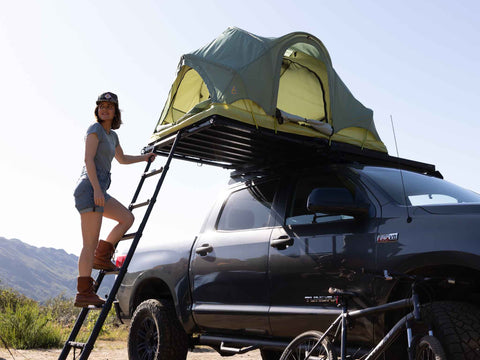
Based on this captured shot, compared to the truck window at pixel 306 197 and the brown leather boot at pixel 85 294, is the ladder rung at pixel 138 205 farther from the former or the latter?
the truck window at pixel 306 197

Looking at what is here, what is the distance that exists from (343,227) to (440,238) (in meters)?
0.86

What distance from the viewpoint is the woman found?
16.4 feet

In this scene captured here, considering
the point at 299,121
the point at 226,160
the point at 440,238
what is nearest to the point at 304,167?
the point at 299,121

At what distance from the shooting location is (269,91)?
5.36 meters

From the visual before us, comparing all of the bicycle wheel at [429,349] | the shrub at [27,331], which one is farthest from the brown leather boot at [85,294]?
the shrub at [27,331]

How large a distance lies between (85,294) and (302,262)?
195 centimetres

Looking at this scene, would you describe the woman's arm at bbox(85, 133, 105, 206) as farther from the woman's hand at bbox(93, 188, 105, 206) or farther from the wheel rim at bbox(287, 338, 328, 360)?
the wheel rim at bbox(287, 338, 328, 360)

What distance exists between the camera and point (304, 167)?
17.0 ft

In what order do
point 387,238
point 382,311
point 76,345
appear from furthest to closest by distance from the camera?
point 76,345
point 387,238
point 382,311

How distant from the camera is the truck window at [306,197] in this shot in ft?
15.1

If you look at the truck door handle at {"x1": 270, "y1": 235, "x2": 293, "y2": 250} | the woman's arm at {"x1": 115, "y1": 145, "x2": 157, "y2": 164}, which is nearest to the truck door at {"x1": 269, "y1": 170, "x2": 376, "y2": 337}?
the truck door handle at {"x1": 270, "y1": 235, "x2": 293, "y2": 250}

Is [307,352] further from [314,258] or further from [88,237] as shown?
[88,237]

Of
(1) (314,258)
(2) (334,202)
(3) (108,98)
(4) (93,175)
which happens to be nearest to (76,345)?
(4) (93,175)

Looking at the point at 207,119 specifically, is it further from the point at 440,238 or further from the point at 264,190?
the point at 440,238
